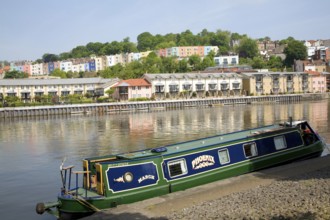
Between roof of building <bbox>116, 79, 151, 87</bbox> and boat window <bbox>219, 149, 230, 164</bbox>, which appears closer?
boat window <bbox>219, 149, 230, 164</bbox>

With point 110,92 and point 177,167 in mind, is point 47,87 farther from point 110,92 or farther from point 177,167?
point 177,167

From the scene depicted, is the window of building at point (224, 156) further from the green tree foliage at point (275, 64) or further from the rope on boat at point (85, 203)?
the green tree foliage at point (275, 64)

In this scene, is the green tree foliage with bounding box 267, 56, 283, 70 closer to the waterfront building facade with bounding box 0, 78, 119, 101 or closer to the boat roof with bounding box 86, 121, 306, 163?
the waterfront building facade with bounding box 0, 78, 119, 101

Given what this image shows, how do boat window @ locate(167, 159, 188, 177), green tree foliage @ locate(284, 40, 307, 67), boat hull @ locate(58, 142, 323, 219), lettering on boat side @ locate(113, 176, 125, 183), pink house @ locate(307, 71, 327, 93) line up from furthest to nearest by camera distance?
green tree foliage @ locate(284, 40, 307, 67) → pink house @ locate(307, 71, 327, 93) → boat window @ locate(167, 159, 188, 177) → lettering on boat side @ locate(113, 176, 125, 183) → boat hull @ locate(58, 142, 323, 219)

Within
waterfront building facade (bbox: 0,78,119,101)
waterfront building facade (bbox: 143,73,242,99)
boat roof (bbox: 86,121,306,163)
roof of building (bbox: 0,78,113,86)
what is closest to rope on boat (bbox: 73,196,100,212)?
boat roof (bbox: 86,121,306,163)

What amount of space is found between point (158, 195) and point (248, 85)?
113 meters

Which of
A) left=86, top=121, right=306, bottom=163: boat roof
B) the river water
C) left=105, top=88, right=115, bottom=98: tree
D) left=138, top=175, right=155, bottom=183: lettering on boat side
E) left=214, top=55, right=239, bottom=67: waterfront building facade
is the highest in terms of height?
left=214, top=55, right=239, bottom=67: waterfront building facade

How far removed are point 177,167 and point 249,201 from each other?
Result: 15.7ft

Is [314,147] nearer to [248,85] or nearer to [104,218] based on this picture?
[104,218]

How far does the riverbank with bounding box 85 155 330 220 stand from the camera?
49.4ft

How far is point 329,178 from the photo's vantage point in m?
19.4

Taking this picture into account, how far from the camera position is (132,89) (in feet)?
381

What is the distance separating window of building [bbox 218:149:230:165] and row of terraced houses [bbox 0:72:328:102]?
9464 cm

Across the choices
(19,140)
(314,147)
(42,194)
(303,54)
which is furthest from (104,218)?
(303,54)
